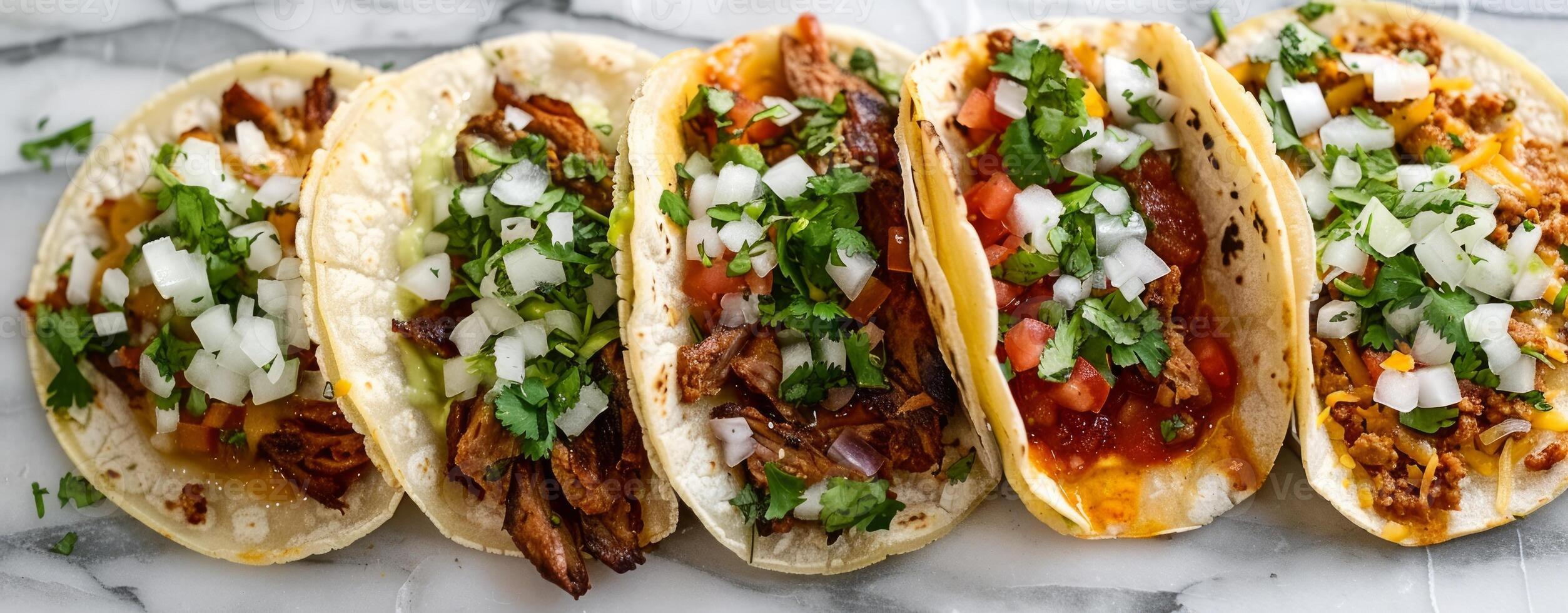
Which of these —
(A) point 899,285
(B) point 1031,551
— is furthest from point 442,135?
(B) point 1031,551

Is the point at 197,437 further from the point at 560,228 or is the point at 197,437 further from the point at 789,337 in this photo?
the point at 789,337

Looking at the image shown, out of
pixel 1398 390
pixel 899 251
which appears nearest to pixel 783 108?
pixel 899 251

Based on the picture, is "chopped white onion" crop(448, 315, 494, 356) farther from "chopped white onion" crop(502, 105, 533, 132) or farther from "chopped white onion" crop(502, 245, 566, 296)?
"chopped white onion" crop(502, 105, 533, 132)

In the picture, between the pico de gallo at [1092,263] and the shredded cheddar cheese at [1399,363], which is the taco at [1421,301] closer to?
the shredded cheddar cheese at [1399,363]

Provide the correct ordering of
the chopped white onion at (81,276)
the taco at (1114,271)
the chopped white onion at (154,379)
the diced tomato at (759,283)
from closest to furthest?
the taco at (1114,271), the diced tomato at (759,283), the chopped white onion at (154,379), the chopped white onion at (81,276)

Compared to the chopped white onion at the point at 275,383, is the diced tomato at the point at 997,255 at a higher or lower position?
higher

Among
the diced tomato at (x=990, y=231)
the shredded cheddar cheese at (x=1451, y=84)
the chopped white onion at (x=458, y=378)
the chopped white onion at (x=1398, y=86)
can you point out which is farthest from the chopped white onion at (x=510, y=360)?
the shredded cheddar cheese at (x=1451, y=84)

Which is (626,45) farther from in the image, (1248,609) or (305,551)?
(1248,609)

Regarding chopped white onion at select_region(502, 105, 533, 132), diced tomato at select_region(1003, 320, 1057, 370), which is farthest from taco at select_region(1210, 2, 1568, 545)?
chopped white onion at select_region(502, 105, 533, 132)
